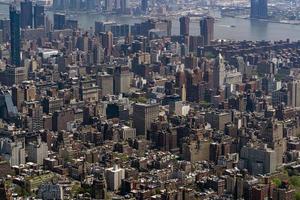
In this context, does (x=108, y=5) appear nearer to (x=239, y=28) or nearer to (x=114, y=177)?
(x=239, y=28)

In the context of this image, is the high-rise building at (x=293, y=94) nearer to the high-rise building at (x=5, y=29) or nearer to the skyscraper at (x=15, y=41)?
the skyscraper at (x=15, y=41)

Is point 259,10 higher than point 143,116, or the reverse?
point 259,10

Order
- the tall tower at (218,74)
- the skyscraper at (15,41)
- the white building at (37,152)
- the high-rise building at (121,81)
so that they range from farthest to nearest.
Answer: the skyscraper at (15,41) < the tall tower at (218,74) < the high-rise building at (121,81) < the white building at (37,152)

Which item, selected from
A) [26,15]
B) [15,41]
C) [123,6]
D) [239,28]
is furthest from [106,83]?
[123,6]

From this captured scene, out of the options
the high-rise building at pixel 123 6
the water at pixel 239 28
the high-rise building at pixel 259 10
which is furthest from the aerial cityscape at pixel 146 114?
the high-rise building at pixel 123 6

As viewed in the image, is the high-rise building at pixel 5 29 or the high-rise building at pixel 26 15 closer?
the high-rise building at pixel 5 29

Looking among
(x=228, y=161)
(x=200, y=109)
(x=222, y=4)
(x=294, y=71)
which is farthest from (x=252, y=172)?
(x=222, y=4)
